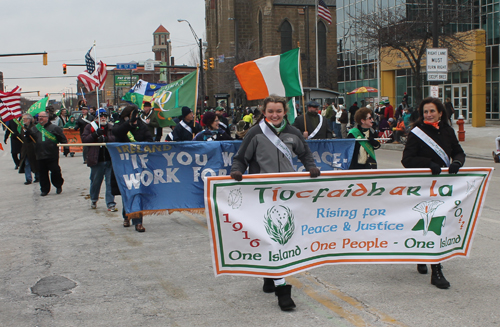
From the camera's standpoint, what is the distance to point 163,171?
294 inches

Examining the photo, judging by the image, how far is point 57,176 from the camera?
11688 millimetres

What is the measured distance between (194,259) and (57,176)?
21.7 ft

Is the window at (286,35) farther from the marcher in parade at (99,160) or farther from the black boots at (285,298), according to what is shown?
the black boots at (285,298)

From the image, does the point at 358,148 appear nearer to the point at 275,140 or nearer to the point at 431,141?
the point at 431,141

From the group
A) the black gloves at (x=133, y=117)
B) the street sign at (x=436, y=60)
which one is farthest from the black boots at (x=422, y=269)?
the street sign at (x=436, y=60)

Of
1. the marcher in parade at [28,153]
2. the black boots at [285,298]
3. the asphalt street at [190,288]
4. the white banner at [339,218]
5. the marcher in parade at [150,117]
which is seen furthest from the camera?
the marcher in parade at [150,117]

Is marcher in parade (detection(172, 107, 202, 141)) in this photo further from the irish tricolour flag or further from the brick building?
the brick building

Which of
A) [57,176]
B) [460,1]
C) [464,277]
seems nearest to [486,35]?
[460,1]

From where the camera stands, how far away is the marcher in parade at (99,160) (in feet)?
29.6

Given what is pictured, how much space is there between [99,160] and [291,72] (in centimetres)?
356

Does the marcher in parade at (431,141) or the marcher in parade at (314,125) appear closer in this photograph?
the marcher in parade at (431,141)

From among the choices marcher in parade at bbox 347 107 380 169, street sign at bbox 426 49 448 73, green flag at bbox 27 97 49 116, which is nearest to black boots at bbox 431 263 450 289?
marcher in parade at bbox 347 107 380 169

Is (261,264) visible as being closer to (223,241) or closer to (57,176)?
(223,241)

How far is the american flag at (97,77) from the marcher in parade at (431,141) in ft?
36.6
